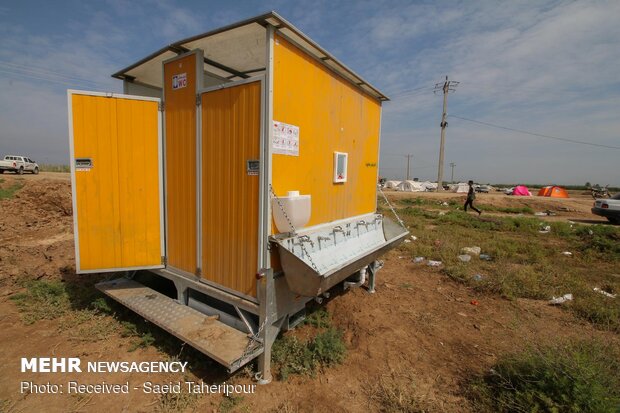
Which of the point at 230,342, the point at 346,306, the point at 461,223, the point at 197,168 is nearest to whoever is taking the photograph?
the point at 230,342

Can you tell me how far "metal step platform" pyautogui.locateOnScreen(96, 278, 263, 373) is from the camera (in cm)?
272

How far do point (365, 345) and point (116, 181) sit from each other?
3.91 m

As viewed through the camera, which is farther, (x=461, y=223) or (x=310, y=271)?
(x=461, y=223)

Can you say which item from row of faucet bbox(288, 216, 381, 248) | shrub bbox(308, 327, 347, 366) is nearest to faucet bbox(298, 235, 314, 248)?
row of faucet bbox(288, 216, 381, 248)

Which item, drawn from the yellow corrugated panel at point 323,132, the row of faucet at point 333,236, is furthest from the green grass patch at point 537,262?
the yellow corrugated panel at point 323,132

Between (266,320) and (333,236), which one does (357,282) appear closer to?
(333,236)

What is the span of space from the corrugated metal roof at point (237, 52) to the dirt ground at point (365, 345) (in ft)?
11.6

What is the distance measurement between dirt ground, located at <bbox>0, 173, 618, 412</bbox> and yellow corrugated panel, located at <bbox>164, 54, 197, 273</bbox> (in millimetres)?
1299

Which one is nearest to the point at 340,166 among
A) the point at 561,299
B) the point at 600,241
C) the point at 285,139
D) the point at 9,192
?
the point at 285,139

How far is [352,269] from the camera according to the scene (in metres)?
3.41

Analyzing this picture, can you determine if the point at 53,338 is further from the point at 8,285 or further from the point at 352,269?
the point at 352,269

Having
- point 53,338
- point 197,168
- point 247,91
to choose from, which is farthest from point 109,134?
point 53,338

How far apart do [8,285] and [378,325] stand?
6327mm

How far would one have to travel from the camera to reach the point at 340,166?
4.16m
